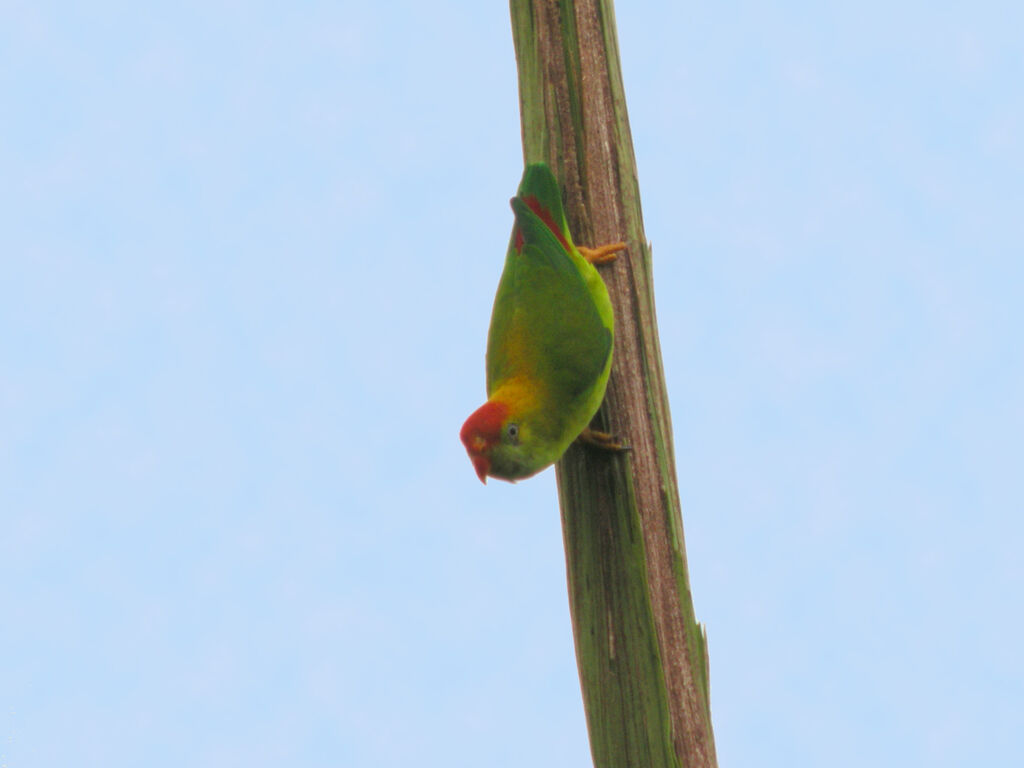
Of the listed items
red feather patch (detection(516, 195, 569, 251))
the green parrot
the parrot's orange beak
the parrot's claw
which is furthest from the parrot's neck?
red feather patch (detection(516, 195, 569, 251))

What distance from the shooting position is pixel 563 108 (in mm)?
3854

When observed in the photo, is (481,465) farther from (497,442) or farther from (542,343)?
(542,343)

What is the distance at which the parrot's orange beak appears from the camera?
3.28 metres

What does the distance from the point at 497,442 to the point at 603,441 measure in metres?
0.53

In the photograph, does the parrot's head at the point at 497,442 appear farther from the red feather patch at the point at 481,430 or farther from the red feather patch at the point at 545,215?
the red feather patch at the point at 545,215

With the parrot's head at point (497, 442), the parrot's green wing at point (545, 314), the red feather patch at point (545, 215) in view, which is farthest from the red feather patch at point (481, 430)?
the red feather patch at point (545, 215)

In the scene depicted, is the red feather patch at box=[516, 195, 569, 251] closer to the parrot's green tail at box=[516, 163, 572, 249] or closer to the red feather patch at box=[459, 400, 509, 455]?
the parrot's green tail at box=[516, 163, 572, 249]

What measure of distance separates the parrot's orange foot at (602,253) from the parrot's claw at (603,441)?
1.92 feet

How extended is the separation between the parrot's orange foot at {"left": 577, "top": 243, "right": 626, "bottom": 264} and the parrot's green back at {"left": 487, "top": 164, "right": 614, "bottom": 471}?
0.08m

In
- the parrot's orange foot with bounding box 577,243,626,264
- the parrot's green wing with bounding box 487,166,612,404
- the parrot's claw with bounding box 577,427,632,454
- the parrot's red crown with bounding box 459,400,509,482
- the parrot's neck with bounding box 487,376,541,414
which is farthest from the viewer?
the parrot's orange foot with bounding box 577,243,626,264

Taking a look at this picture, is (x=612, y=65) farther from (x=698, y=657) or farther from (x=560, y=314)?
(x=698, y=657)

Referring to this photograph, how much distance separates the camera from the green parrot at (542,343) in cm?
334

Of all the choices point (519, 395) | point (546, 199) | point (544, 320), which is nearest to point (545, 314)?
point (544, 320)

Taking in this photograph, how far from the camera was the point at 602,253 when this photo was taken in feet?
12.4
